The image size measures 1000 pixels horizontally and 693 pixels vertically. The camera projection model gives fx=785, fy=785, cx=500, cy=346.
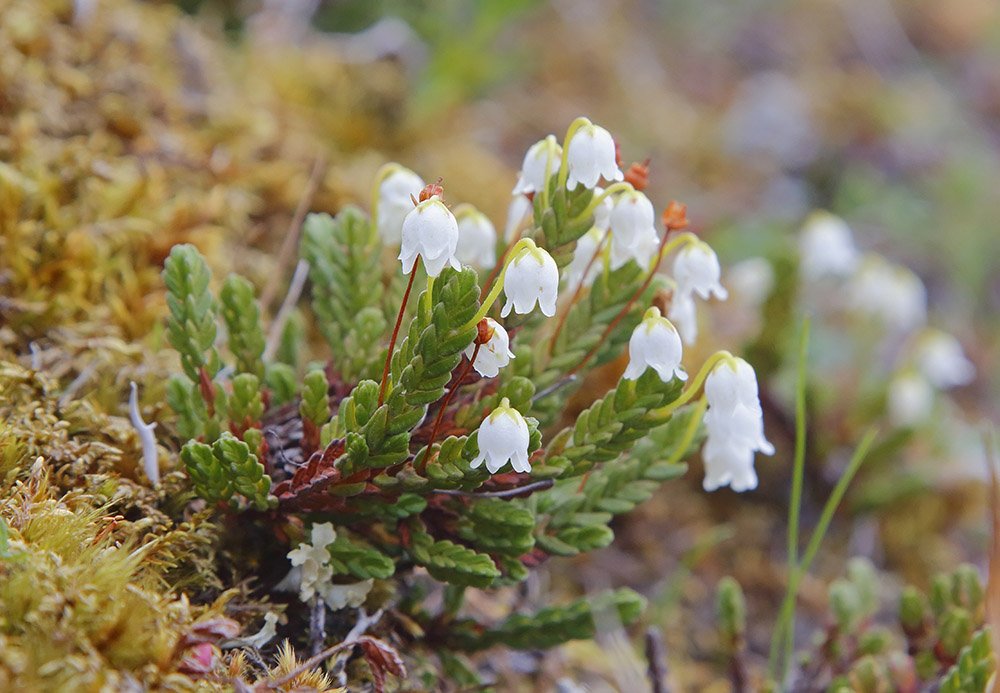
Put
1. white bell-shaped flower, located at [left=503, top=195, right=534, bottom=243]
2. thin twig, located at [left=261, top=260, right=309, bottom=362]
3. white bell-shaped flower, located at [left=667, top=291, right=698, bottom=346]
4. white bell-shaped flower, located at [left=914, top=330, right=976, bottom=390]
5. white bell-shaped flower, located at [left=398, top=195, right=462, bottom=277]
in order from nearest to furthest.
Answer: white bell-shaped flower, located at [left=398, top=195, right=462, bottom=277] → white bell-shaped flower, located at [left=667, top=291, right=698, bottom=346] → white bell-shaped flower, located at [left=503, top=195, right=534, bottom=243] → thin twig, located at [left=261, top=260, right=309, bottom=362] → white bell-shaped flower, located at [left=914, top=330, right=976, bottom=390]

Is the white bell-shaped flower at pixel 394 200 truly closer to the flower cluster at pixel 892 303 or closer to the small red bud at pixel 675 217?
the small red bud at pixel 675 217

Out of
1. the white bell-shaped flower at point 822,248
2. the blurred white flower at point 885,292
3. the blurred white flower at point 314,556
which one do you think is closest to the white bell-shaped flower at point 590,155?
the blurred white flower at point 314,556

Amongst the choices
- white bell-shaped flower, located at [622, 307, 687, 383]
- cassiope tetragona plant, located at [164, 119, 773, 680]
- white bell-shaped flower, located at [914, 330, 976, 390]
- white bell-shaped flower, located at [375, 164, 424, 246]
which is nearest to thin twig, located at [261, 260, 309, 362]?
cassiope tetragona plant, located at [164, 119, 773, 680]

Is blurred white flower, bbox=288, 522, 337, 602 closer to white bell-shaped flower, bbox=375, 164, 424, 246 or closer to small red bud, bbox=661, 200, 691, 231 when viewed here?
white bell-shaped flower, bbox=375, 164, 424, 246

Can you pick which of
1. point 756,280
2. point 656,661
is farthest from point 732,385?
point 756,280

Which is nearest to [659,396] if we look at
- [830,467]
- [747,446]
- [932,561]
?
[747,446]

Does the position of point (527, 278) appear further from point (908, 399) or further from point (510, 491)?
point (908, 399)

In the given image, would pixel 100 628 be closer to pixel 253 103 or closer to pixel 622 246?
pixel 622 246
